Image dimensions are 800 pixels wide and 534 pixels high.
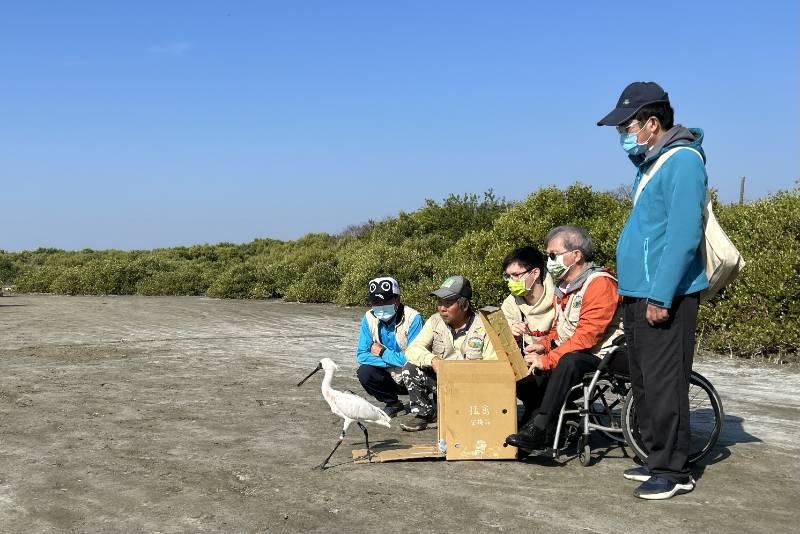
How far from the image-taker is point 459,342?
21.2ft

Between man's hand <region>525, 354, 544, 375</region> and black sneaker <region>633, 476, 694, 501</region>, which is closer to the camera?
black sneaker <region>633, 476, 694, 501</region>

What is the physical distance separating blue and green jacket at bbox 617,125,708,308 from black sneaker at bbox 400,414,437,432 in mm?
2550

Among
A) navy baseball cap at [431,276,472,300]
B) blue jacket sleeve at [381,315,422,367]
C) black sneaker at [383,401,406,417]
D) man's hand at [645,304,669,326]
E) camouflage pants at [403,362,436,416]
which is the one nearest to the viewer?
man's hand at [645,304,669,326]

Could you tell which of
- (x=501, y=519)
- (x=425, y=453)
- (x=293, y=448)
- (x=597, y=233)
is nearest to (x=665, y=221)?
(x=501, y=519)

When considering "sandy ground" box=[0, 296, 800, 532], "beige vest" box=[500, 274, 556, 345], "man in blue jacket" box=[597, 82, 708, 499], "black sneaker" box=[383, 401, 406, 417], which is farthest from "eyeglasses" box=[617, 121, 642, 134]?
"black sneaker" box=[383, 401, 406, 417]

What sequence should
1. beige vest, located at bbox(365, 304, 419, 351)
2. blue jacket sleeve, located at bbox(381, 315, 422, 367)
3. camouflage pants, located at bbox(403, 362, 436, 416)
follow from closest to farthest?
camouflage pants, located at bbox(403, 362, 436, 416) < blue jacket sleeve, located at bbox(381, 315, 422, 367) < beige vest, located at bbox(365, 304, 419, 351)

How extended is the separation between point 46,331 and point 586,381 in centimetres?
1241

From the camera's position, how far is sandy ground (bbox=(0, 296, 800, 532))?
15.2 feet

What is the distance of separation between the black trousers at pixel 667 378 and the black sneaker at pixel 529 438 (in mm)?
778

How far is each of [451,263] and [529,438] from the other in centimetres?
1027

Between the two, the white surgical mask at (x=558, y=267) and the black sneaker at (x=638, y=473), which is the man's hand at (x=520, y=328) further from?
the black sneaker at (x=638, y=473)

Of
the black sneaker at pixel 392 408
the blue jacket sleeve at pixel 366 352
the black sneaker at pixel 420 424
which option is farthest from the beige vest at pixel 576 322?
the black sneaker at pixel 392 408

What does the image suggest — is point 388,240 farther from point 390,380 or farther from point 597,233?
point 390,380

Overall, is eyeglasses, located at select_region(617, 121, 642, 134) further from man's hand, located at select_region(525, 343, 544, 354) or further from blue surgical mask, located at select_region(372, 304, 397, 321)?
blue surgical mask, located at select_region(372, 304, 397, 321)
